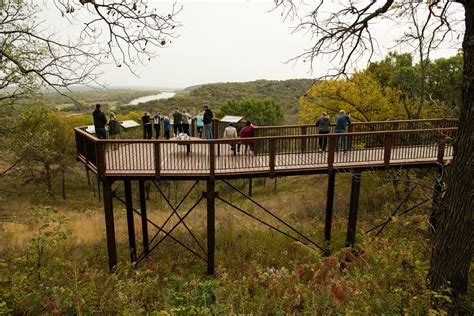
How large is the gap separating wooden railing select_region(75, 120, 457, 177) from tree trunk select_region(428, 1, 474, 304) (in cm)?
523

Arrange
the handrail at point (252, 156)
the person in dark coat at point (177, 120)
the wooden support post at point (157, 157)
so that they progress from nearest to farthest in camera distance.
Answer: the wooden support post at point (157, 157), the handrail at point (252, 156), the person in dark coat at point (177, 120)

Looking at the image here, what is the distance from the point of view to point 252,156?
11.7 metres

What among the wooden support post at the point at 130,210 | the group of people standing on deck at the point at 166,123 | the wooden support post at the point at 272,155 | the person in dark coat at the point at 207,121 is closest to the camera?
the wooden support post at the point at 272,155

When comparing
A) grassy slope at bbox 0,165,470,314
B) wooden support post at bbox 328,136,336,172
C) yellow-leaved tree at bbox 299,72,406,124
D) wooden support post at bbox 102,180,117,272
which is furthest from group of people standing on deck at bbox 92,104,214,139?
yellow-leaved tree at bbox 299,72,406,124

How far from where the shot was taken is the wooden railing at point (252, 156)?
10.3 meters

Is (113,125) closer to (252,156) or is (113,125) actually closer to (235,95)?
(252,156)

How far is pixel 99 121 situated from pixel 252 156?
17.5 ft

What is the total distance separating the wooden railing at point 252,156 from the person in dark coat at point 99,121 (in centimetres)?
58

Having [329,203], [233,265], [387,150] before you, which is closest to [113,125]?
[233,265]

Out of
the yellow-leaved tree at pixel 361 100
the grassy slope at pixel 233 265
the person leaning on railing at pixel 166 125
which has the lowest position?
the grassy slope at pixel 233 265

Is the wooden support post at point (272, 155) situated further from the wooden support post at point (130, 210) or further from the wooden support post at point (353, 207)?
the wooden support post at point (130, 210)

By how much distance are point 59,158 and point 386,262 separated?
34.3 metres

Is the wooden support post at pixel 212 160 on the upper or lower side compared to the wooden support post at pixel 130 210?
upper

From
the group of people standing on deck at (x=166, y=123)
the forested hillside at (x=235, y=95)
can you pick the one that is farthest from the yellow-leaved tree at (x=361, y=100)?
the forested hillside at (x=235, y=95)
